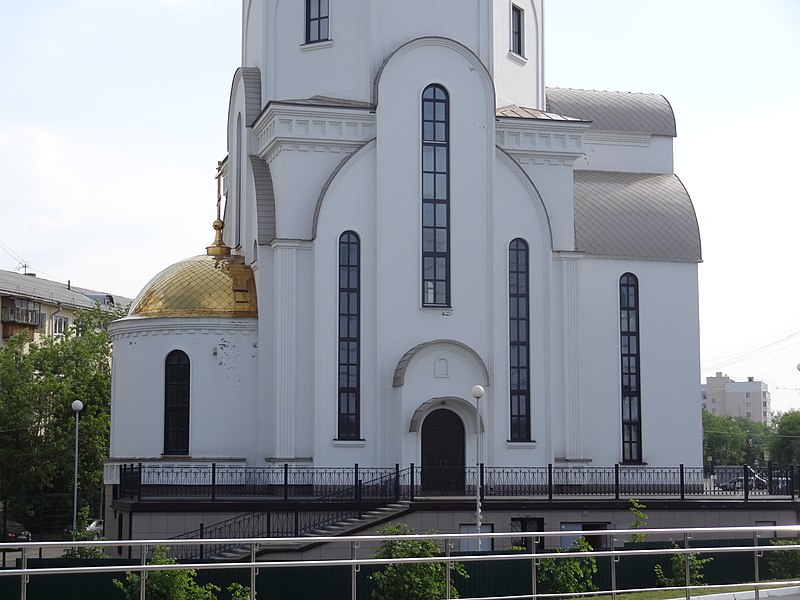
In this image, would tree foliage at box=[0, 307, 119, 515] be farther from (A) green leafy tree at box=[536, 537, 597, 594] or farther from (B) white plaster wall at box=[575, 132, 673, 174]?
(A) green leafy tree at box=[536, 537, 597, 594]

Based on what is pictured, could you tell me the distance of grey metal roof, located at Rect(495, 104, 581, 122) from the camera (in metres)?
34.8

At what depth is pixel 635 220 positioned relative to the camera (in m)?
36.4

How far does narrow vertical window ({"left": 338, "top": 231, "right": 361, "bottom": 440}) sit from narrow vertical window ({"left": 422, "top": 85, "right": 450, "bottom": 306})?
1.81 m

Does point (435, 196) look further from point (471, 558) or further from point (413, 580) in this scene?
point (471, 558)

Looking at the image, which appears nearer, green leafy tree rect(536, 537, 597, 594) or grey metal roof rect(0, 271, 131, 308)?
green leafy tree rect(536, 537, 597, 594)

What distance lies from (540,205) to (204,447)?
1093cm

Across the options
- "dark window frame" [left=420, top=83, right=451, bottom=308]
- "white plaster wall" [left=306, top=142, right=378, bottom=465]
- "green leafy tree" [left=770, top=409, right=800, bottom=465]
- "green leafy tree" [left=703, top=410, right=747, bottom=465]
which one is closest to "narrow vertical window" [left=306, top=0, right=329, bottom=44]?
"dark window frame" [left=420, top=83, right=451, bottom=308]

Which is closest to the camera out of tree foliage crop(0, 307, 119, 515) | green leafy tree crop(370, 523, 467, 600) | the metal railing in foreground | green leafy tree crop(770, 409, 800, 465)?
the metal railing in foreground

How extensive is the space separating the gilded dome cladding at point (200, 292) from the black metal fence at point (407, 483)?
13.5 feet

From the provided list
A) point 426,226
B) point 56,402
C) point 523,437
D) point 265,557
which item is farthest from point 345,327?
point 56,402

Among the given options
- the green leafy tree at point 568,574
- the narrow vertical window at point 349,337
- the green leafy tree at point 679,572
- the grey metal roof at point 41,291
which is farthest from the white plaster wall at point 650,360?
the grey metal roof at point 41,291

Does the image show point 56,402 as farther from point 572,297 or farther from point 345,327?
point 572,297

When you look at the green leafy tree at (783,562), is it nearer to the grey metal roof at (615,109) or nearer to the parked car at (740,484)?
the parked car at (740,484)

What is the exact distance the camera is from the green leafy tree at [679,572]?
56.4ft
